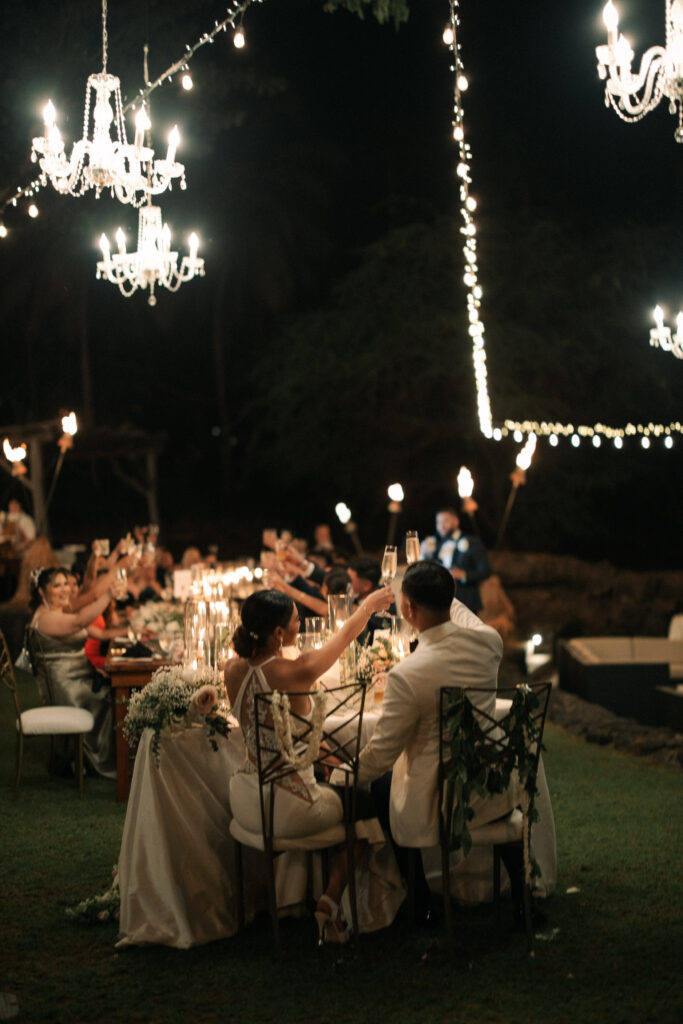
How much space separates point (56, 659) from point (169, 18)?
10.1 m

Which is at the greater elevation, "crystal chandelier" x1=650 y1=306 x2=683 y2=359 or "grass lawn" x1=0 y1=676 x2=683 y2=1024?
"crystal chandelier" x1=650 y1=306 x2=683 y2=359

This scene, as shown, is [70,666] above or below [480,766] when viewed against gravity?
above

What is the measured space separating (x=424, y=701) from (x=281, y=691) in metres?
0.55

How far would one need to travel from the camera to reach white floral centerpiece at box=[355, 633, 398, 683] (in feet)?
16.0

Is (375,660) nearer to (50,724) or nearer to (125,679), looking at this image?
(125,679)

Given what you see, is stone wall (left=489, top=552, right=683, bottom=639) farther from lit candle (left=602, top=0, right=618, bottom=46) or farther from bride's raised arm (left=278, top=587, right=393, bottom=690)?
bride's raised arm (left=278, top=587, right=393, bottom=690)

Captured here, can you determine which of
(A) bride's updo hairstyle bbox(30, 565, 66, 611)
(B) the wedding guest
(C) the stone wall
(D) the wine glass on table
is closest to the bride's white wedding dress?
(D) the wine glass on table

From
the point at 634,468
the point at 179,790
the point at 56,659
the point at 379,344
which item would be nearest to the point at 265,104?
the point at 379,344

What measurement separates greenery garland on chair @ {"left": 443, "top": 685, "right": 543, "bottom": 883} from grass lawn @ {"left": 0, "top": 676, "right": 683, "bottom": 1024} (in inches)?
16.2

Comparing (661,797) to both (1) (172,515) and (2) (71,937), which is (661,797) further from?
(1) (172,515)

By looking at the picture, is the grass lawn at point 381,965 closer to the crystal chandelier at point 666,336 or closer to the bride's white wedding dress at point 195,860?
the bride's white wedding dress at point 195,860

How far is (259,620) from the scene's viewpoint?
4285mm

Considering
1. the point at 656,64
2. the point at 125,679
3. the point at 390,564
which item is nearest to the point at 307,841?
the point at 390,564

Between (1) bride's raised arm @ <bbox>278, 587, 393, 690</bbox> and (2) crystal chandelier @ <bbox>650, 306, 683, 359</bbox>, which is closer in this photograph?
(1) bride's raised arm @ <bbox>278, 587, 393, 690</bbox>
